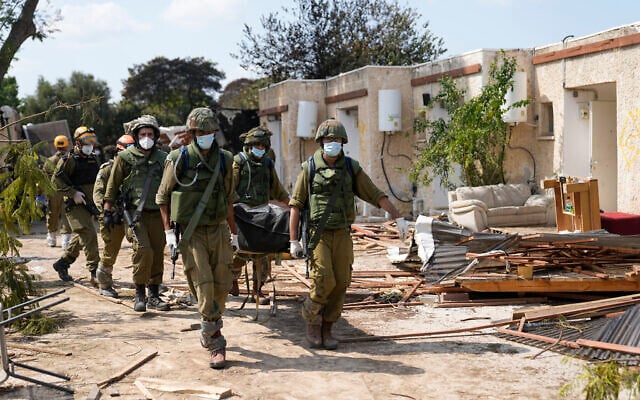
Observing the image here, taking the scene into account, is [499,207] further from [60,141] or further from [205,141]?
[205,141]

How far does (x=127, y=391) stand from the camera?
18.1 ft

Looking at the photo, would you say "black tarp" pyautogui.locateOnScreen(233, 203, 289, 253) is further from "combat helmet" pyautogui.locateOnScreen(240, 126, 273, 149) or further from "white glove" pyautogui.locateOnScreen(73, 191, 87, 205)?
"white glove" pyautogui.locateOnScreen(73, 191, 87, 205)

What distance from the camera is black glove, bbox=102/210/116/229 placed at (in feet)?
28.7

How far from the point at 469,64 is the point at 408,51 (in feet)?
44.4

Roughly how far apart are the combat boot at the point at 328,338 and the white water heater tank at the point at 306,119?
16.6 metres

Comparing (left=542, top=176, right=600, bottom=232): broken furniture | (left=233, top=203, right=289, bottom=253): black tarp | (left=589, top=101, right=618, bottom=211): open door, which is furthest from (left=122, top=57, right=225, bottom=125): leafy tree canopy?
(left=233, top=203, right=289, bottom=253): black tarp

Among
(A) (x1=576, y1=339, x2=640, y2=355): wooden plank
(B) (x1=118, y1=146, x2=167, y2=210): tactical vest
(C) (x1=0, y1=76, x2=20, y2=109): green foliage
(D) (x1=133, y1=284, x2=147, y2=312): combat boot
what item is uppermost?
(C) (x1=0, y1=76, x2=20, y2=109): green foliage

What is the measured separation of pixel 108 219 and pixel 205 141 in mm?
2748

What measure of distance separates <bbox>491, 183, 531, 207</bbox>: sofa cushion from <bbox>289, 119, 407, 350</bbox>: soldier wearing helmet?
877cm

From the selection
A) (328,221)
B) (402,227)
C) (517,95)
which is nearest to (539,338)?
(402,227)

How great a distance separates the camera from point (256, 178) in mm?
8469

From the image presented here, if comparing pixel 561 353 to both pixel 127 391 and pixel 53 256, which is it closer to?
pixel 127 391

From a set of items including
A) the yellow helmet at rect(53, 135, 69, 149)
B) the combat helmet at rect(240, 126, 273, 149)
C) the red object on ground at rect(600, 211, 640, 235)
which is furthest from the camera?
the red object on ground at rect(600, 211, 640, 235)

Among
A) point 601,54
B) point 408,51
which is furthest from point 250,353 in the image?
point 408,51
